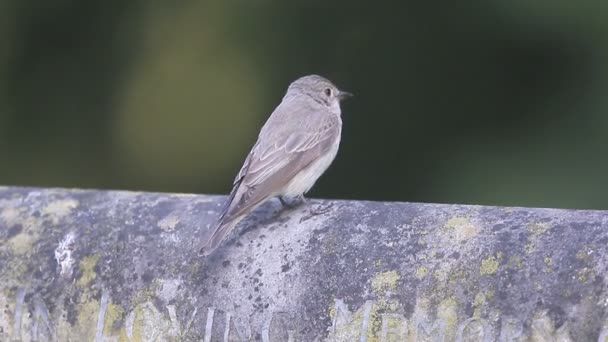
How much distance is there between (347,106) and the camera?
7.95 metres

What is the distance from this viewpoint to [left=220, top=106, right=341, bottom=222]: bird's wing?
411 cm

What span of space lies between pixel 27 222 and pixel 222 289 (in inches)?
43.6

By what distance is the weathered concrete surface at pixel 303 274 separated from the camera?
3.09 metres

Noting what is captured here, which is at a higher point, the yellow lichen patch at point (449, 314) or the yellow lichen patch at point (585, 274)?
the yellow lichen patch at point (585, 274)

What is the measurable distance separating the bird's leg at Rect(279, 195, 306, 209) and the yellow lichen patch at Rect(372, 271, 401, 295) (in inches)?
33.2

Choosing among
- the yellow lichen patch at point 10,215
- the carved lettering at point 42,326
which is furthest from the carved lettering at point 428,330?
the yellow lichen patch at point 10,215

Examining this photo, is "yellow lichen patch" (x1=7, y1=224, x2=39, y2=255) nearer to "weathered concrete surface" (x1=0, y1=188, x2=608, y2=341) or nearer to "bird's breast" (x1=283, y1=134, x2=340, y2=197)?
"weathered concrete surface" (x1=0, y1=188, x2=608, y2=341)

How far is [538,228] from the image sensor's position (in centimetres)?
326

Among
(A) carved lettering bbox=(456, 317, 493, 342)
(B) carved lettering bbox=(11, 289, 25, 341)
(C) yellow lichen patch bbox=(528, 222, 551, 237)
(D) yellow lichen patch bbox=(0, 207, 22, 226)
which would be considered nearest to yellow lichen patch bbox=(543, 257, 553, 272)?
(C) yellow lichen patch bbox=(528, 222, 551, 237)

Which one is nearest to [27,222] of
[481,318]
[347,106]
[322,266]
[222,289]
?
[222,289]

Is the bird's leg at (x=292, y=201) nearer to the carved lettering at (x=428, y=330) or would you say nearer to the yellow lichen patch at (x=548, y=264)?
the carved lettering at (x=428, y=330)

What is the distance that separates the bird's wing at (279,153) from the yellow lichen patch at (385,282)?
2.42ft

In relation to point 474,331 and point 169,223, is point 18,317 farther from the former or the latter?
point 474,331

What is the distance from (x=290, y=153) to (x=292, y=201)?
20.8 inches
